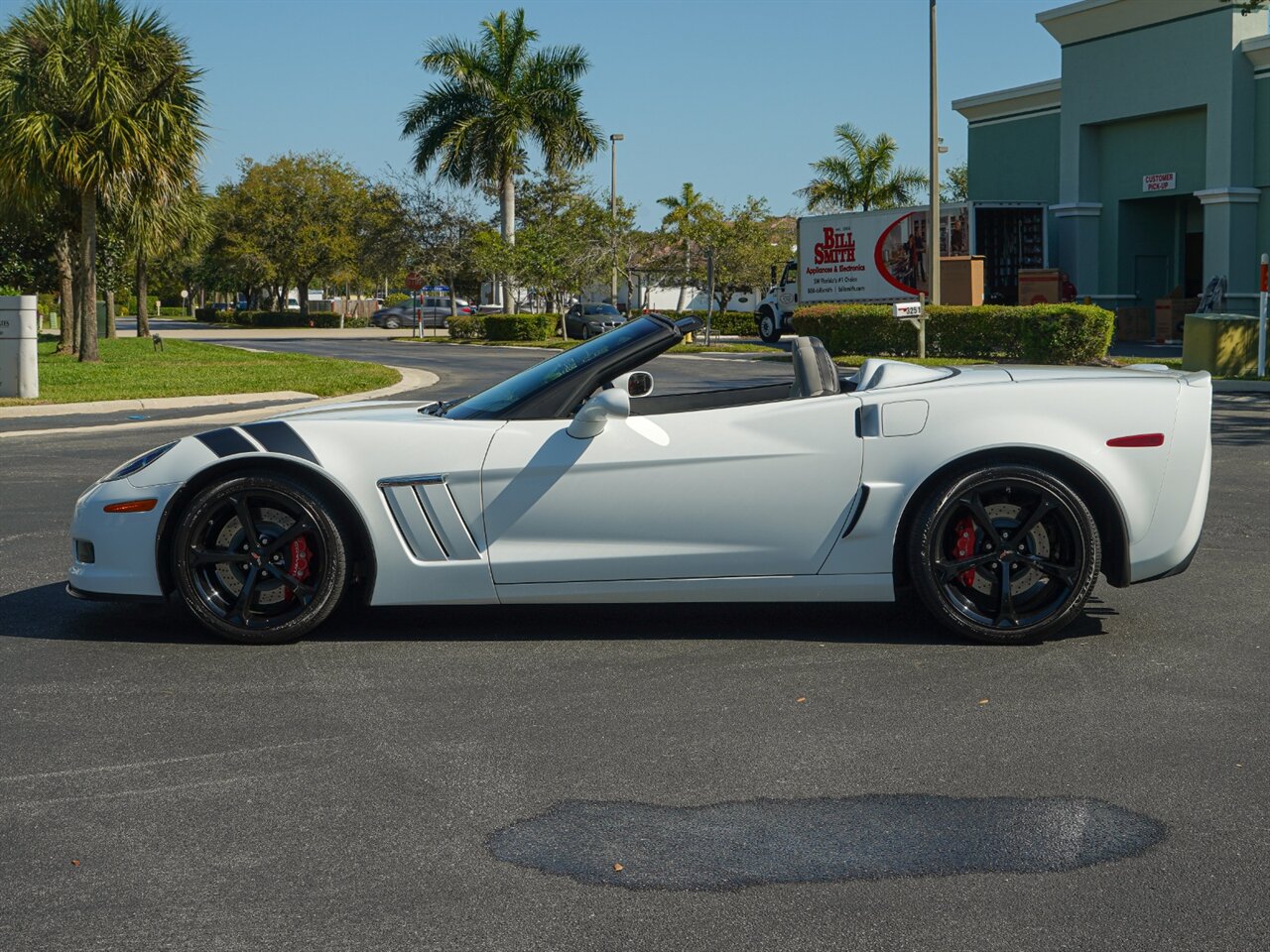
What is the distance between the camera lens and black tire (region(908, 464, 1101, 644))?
17.7 ft

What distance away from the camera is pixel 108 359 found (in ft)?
94.2

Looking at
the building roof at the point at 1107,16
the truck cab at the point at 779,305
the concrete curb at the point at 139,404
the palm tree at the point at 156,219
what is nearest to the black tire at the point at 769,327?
Answer: the truck cab at the point at 779,305

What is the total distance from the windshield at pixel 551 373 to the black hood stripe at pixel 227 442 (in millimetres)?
827

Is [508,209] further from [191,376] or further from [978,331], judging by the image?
[191,376]

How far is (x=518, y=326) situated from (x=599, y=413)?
138 feet

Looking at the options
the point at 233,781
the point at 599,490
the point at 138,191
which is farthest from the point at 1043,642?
the point at 138,191

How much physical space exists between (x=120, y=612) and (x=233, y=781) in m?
2.51

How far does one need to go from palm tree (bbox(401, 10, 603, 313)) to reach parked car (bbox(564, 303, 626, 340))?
3422mm

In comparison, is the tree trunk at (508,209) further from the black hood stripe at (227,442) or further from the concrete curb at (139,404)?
the black hood stripe at (227,442)

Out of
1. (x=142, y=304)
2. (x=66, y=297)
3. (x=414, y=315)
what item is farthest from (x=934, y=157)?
(x=414, y=315)

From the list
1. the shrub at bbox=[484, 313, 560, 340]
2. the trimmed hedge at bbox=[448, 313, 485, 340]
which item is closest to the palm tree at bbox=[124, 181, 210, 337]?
the shrub at bbox=[484, 313, 560, 340]

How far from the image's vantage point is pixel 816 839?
358 centimetres

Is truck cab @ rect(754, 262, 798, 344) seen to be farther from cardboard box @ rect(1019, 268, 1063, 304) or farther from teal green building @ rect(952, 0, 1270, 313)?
teal green building @ rect(952, 0, 1270, 313)

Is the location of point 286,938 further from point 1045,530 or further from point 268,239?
point 268,239
